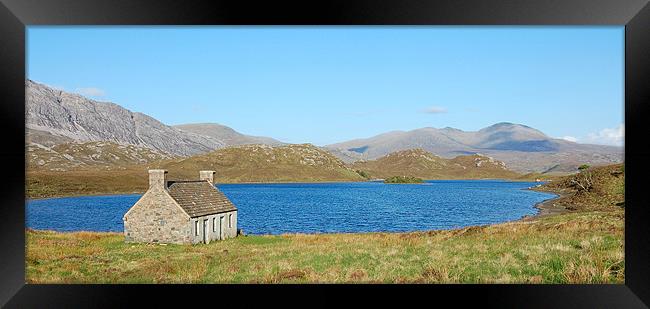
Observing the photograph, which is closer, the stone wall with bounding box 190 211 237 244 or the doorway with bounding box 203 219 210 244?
the stone wall with bounding box 190 211 237 244

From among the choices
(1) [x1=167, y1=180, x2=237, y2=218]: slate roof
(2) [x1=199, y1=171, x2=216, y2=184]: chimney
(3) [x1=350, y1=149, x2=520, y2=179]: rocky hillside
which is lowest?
(3) [x1=350, y1=149, x2=520, y2=179]: rocky hillside

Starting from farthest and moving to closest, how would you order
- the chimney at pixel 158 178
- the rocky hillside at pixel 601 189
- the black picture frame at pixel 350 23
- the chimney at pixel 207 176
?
1. the rocky hillside at pixel 601 189
2. the chimney at pixel 207 176
3. the chimney at pixel 158 178
4. the black picture frame at pixel 350 23

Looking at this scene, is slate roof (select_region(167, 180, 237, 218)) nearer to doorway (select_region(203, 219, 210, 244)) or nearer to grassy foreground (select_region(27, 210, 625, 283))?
doorway (select_region(203, 219, 210, 244))

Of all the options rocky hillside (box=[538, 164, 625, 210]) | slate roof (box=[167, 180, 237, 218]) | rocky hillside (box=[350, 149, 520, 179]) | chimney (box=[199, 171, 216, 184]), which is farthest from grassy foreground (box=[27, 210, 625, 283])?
rocky hillside (box=[350, 149, 520, 179])

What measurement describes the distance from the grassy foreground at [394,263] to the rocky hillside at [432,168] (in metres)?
159

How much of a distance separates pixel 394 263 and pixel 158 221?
47.4 feet

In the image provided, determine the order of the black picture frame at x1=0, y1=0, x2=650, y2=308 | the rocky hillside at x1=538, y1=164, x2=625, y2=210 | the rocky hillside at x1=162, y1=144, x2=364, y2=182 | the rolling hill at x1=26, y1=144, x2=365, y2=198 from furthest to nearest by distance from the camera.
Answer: the rocky hillside at x1=162, y1=144, x2=364, y2=182 → the rolling hill at x1=26, y1=144, x2=365, y2=198 → the rocky hillside at x1=538, y1=164, x2=625, y2=210 → the black picture frame at x1=0, y1=0, x2=650, y2=308

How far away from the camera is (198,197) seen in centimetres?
2658

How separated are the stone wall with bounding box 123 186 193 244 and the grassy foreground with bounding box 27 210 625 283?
3299mm

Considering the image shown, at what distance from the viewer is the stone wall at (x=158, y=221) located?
24422 mm

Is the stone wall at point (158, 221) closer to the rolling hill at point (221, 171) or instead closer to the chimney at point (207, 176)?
the chimney at point (207, 176)

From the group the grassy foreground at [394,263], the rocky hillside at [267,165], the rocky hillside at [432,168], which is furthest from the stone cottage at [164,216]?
the rocky hillside at [432,168]

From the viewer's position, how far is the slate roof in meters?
25.0

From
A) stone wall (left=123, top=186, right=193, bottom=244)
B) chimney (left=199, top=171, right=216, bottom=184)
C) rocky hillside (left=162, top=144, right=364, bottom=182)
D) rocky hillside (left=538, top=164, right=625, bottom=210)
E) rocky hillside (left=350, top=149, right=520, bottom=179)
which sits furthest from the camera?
rocky hillside (left=350, top=149, right=520, bottom=179)
